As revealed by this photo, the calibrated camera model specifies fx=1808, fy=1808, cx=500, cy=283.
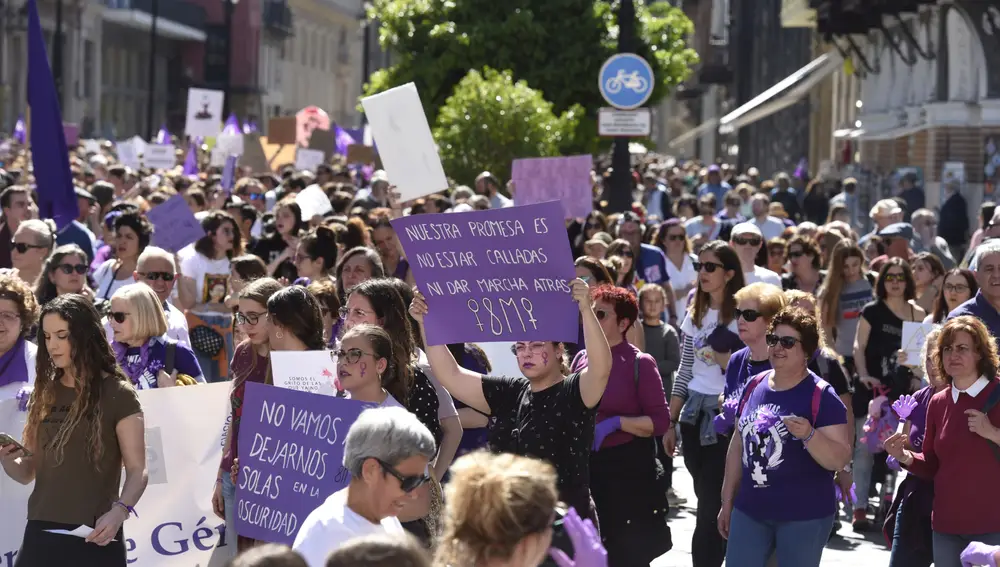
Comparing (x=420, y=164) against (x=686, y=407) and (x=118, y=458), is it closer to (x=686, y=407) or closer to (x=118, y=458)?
(x=686, y=407)

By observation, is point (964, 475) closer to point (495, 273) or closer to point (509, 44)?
point (495, 273)

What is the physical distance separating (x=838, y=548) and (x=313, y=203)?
6.70 m

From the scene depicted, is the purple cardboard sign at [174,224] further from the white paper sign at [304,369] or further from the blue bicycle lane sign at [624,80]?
the blue bicycle lane sign at [624,80]

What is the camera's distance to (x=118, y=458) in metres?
5.93

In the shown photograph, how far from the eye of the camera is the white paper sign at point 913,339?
30.6ft

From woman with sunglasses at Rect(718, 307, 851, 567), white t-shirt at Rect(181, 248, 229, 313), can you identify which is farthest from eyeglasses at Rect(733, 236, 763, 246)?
woman with sunglasses at Rect(718, 307, 851, 567)

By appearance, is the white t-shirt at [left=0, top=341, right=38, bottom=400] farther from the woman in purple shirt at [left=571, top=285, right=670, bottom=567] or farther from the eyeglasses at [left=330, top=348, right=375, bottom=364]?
the woman in purple shirt at [left=571, top=285, right=670, bottom=567]

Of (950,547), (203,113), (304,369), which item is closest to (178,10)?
(203,113)

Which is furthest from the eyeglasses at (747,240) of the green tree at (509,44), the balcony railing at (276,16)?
the balcony railing at (276,16)

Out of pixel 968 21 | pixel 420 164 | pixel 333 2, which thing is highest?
pixel 333 2

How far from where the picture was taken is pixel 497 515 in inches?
150

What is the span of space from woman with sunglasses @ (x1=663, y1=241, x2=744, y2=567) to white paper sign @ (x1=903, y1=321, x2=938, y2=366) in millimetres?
1246

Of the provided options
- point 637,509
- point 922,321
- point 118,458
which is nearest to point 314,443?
point 118,458

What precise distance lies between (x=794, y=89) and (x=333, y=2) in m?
55.1
